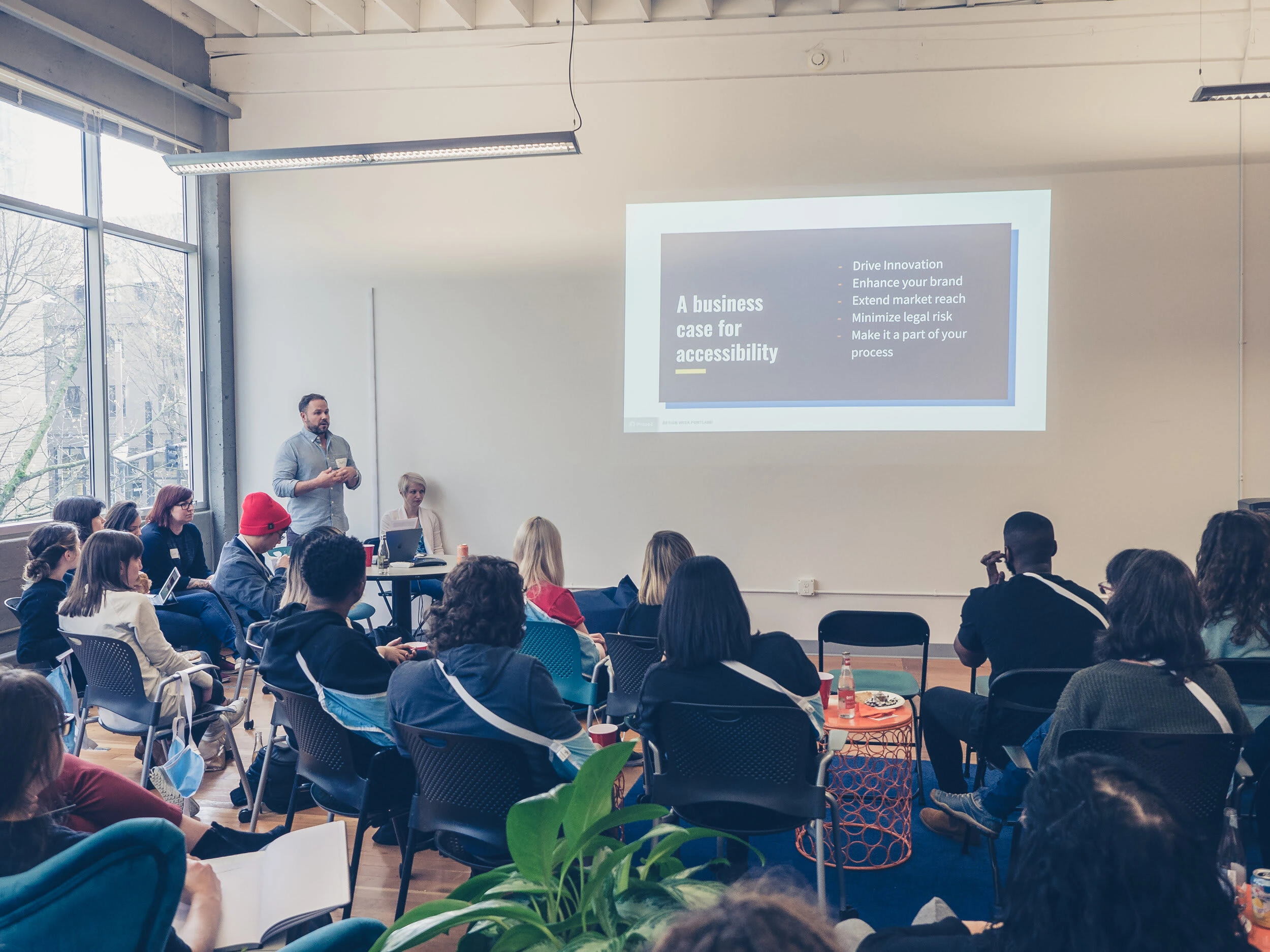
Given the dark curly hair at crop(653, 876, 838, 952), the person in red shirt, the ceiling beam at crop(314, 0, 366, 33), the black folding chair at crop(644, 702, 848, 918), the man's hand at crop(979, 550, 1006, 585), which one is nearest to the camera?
the dark curly hair at crop(653, 876, 838, 952)

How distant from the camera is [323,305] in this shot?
613 centimetres

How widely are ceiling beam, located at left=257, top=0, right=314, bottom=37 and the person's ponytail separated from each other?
12.1 ft

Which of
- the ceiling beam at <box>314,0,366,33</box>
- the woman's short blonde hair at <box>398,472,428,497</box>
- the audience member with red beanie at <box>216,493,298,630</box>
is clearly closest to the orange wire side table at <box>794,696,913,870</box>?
the audience member with red beanie at <box>216,493,298,630</box>

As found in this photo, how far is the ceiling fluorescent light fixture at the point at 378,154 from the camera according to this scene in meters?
4.62

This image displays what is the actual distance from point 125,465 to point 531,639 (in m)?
3.74

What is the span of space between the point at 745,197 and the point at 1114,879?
5.18 meters

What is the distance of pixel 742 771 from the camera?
7.48 ft

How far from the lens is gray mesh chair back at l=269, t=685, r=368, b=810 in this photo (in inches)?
96.9

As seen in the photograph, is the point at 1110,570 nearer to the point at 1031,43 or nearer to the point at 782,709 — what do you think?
the point at 782,709

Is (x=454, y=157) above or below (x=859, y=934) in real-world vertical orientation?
above

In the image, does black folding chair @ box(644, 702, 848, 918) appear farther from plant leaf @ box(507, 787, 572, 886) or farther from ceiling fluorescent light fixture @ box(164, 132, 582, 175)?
ceiling fluorescent light fixture @ box(164, 132, 582, 175)

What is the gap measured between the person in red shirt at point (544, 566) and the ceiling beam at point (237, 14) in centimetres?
443

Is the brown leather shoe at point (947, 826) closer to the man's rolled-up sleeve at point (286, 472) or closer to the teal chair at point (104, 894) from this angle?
the teal chair at point (104, 894)

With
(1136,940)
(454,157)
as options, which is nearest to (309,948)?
(1136,940)
